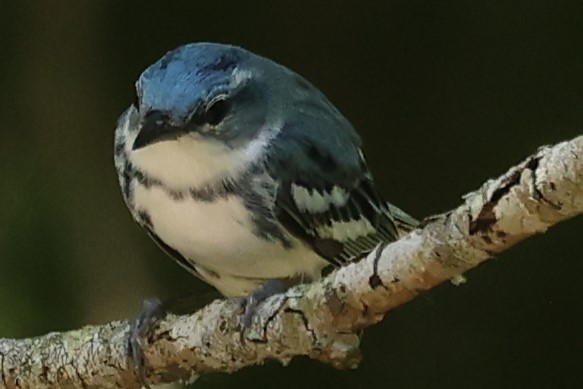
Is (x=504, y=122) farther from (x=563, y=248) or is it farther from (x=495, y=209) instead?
(x=495, y=209)

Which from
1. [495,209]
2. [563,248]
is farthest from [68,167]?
[495,209]

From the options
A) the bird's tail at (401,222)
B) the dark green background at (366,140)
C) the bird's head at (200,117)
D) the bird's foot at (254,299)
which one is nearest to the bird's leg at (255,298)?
the bird's foot at (254,299)

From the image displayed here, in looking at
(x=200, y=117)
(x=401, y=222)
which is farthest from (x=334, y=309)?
(x=401, y=222)

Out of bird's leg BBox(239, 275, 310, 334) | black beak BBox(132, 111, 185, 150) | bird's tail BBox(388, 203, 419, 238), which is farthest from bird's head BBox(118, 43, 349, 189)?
bird's tail BBox(388, 203, 419, 238)

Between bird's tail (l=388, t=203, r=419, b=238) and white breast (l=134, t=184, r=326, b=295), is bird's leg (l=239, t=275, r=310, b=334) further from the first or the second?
bird's tail (l=388, t=203, r=419, b=238)

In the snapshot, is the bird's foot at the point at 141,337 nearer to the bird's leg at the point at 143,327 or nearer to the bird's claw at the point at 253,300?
the bird's leg at the point at 143,327

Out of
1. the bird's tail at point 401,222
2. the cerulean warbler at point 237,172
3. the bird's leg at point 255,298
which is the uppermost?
the cerulean warbler at point 237,172
